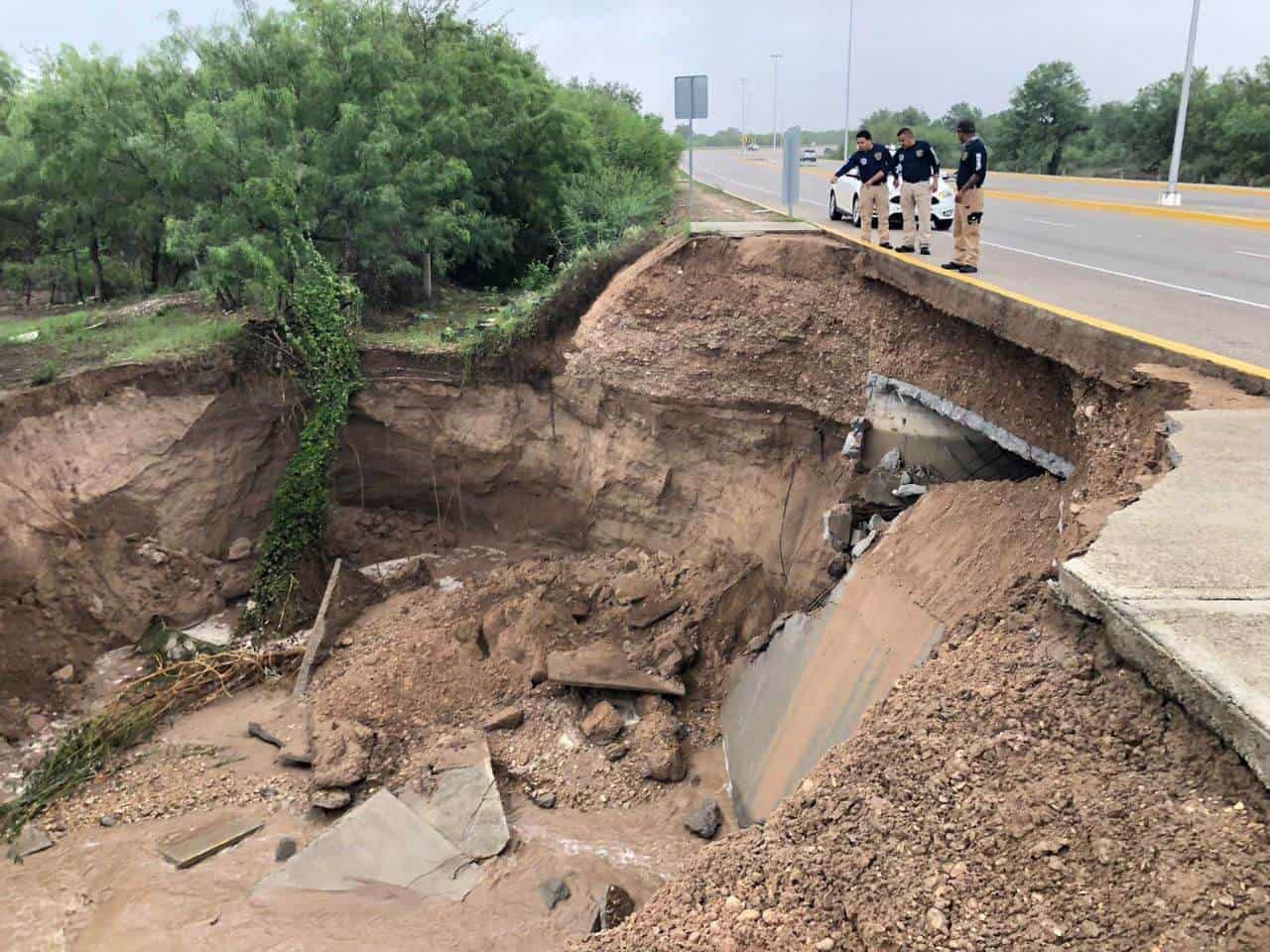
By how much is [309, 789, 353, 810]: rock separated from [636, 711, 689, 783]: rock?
2893mm

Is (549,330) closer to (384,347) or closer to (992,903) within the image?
(384,347)

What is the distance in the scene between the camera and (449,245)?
48.6 feet

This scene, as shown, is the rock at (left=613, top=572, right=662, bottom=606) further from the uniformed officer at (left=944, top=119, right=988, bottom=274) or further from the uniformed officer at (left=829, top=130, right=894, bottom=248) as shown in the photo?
the uniformed officer at (left=829, top=130, right=894, bottom=248)

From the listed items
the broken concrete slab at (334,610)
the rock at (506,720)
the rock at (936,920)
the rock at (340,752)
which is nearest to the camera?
the rock at (936,920)

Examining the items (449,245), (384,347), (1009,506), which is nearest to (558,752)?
(1009,506)

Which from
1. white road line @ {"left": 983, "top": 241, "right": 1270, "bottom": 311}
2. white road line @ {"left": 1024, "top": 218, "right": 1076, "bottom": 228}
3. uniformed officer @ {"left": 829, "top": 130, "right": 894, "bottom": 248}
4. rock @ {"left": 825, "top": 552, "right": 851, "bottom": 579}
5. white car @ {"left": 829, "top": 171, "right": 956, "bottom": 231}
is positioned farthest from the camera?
white road line @ {"left": 1024, "top": 218, "right": 1076, "bottom": 228}

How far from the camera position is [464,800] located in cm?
831

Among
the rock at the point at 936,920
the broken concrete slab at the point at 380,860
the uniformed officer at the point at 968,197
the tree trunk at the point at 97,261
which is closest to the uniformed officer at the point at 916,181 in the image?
the uniformed officer at the point at 968,197

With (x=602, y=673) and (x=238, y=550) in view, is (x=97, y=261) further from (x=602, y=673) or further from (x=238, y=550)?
(x=602, y=673)

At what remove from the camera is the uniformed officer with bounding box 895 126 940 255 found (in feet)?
36.1

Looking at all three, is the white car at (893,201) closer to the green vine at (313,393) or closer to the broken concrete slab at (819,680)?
the green vine at (313,393)

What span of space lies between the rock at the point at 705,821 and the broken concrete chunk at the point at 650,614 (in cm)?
313

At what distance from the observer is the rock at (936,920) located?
3312 mm

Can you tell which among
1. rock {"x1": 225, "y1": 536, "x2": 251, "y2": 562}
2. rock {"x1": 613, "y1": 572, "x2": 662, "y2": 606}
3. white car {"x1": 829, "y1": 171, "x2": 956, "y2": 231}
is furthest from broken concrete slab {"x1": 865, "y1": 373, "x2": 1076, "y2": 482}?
rock {"x1": 225, "y1": 536, "x2": 251, "y2": 562}
